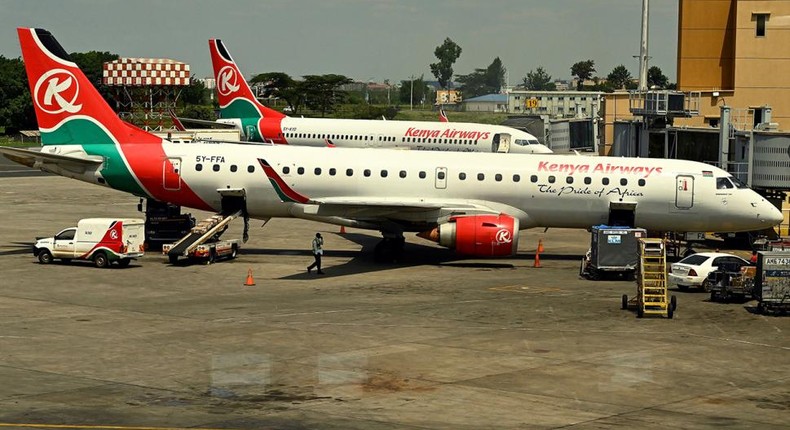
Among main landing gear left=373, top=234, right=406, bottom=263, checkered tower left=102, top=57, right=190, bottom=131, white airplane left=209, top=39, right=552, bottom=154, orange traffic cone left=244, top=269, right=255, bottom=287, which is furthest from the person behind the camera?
checkered tower left=102, top=57, right=190, bottom=131

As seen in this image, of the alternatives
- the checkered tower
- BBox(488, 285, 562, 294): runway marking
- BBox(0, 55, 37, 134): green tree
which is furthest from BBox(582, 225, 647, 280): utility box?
BBox(0, 55, 37, 134): green tree

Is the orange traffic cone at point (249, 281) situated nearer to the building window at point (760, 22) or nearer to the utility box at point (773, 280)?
the utility box at point (773, 280)

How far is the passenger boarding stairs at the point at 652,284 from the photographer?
36.8 m

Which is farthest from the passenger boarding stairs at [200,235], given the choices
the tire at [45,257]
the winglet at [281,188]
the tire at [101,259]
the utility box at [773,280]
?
the utility box at [773,280]

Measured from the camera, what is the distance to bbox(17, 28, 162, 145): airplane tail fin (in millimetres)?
50594

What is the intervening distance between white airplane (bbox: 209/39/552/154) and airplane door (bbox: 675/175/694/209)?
2990 cm

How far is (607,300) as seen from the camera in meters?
39.8

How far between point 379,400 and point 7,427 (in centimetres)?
787

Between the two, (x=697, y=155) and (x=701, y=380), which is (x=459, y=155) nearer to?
(x=697, y=155)

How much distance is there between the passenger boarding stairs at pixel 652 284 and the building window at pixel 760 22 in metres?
37.4

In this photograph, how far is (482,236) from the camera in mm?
46500

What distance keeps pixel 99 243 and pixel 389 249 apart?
12213 mm

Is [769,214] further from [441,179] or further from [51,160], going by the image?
[51,160]

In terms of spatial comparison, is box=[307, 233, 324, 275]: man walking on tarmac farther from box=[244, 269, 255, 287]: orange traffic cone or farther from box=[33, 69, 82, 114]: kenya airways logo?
box=[33, 69, 82, 114]: kenya airways logo
